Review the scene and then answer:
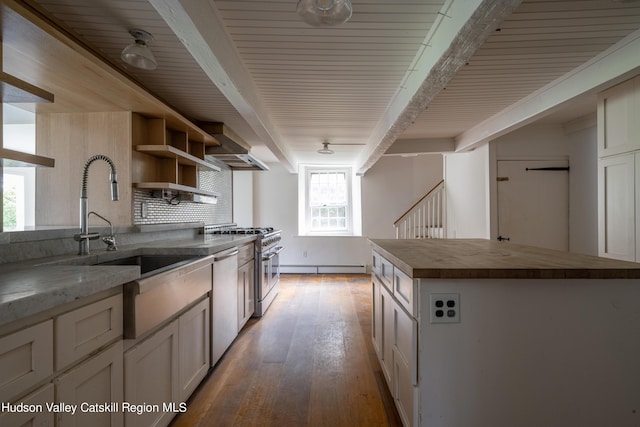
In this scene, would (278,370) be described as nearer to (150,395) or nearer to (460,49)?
(150,395)

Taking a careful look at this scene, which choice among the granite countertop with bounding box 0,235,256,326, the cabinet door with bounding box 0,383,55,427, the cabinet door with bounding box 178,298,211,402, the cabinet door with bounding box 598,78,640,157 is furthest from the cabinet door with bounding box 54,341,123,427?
the cabinet door with bounding box 598,78,640,157

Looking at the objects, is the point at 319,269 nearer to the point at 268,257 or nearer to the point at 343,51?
the point at 268,257

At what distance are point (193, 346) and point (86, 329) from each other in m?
0.96

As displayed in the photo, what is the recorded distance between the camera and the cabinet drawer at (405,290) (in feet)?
4.33

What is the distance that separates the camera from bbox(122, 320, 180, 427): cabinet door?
50.7 inches

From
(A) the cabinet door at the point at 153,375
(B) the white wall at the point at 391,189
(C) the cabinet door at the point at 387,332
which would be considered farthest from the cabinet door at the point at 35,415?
(B) the white wall at the point at 391,189

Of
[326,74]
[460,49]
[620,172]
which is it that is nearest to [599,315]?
[460,49]

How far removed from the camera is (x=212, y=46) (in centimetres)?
159

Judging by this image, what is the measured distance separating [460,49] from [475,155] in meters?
3.07

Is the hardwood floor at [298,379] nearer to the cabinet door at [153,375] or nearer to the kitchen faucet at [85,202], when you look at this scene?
the cabinet door at [153,375]

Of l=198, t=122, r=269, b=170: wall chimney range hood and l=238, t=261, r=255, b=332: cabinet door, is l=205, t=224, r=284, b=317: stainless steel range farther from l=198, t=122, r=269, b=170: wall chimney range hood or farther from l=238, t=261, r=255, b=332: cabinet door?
l=198, t=122, r=269, b=170: wall chimney range hood

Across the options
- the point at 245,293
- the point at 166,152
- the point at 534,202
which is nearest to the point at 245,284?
the point at 245,293

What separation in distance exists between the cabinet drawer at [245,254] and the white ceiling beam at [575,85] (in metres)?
3.07

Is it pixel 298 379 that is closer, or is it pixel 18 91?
pixel 18 91
